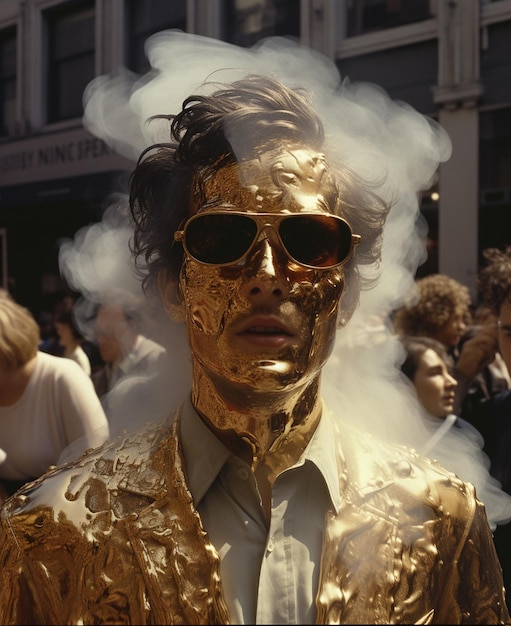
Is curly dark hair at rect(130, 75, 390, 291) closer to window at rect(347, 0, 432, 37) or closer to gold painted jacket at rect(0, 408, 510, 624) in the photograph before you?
gold painted jacket at rect(0, 408, 510, 624)

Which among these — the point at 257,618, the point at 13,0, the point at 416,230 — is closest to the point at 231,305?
the point at 257,618

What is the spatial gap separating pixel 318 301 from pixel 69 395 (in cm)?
183

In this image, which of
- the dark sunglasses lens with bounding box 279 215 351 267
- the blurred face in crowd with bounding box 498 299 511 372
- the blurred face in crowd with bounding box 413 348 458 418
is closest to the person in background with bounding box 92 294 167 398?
the dark sunglasses lens with bounding box 279 215 351 267

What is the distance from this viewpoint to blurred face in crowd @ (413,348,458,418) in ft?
10.1

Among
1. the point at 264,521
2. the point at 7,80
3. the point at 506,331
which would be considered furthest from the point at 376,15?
the point at 264,521

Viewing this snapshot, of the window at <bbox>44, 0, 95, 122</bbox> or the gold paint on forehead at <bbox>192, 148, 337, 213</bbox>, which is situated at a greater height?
the window at <bbox>44, 0, 95, 122</bbox>

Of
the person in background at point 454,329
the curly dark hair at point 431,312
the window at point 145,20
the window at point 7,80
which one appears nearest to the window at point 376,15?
the window at point 145,20

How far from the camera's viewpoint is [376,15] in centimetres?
895

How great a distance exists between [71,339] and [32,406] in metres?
1.87

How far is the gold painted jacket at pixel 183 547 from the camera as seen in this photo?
131cm

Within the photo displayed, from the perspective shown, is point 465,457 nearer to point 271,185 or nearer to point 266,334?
point 266,334

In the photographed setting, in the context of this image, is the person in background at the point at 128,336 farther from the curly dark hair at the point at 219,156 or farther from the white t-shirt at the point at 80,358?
the white t-shirt at the point at 80,358

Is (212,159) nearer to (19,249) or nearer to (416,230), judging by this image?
(416,230)

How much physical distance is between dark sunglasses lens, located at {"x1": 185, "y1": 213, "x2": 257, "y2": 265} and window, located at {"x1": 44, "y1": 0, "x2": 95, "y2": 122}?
35.4ft
